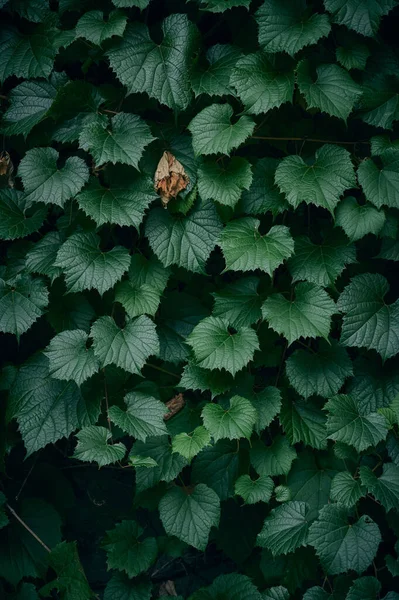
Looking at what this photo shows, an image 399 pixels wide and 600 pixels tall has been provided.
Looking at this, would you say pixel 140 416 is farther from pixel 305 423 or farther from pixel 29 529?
pixel 29 529

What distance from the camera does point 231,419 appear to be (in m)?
2.50

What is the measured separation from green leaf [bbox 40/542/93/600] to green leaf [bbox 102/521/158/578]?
0.14 m

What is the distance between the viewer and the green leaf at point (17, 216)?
2.66 meters

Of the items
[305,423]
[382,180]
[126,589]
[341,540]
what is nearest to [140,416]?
[305,423]

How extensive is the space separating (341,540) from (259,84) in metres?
1.74

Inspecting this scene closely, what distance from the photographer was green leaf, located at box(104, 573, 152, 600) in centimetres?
271

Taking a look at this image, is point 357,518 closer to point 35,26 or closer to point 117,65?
point 117,65

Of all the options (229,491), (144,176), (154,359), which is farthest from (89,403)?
(144,176)

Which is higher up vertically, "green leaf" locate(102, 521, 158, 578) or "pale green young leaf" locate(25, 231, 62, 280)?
"pale green young leaf" locate(25, 231, 62, 280)

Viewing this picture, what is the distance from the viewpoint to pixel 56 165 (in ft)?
8.69

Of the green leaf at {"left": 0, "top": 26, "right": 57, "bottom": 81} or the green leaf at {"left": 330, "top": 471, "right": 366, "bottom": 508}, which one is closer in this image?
the green leaf at {"left": 330, "top": 471, "right": 366, "bottom": 508}

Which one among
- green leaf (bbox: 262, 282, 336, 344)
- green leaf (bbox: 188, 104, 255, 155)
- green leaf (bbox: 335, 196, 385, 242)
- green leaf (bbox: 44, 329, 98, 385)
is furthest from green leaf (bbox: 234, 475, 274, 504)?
green leaf (bbox: 188, 104, 255, 155)

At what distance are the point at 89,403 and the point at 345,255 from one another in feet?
3.79

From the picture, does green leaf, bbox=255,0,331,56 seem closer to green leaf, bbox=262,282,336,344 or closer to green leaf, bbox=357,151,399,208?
green leaf, bbox=357,151,399,208
